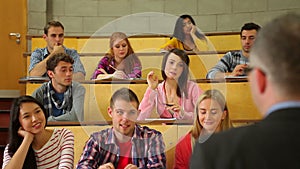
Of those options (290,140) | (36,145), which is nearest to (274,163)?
(290,140)

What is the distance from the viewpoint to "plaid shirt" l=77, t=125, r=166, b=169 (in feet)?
7.99

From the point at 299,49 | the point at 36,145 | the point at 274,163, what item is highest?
the point at 299,49

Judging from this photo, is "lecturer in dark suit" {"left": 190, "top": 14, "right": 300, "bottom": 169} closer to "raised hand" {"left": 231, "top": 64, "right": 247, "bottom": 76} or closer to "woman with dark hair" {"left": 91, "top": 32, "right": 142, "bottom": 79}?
"raised hand" {"left": 231, "top": 64, "right": 247, "bottom": 76}

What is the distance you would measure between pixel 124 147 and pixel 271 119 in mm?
1676

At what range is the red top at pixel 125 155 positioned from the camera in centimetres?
243

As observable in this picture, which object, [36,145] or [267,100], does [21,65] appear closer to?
[36,145]

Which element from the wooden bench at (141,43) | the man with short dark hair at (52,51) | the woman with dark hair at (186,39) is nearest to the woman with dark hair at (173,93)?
the man with short dark hair at (52,51)

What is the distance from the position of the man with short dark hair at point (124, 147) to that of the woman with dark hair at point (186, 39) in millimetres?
1898

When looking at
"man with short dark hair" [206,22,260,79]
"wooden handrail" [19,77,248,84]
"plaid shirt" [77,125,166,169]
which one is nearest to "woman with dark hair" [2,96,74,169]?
"plaid shirt" [77,125,166,169]

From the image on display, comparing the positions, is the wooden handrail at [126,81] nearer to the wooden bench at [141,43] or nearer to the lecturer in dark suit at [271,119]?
the wooden bench at [141,43]

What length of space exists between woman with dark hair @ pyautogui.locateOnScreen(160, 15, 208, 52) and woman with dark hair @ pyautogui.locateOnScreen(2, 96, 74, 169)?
6.25 ft

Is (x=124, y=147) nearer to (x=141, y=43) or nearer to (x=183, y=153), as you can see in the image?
(x=183, y=153)

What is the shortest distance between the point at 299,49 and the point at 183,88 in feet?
7.85

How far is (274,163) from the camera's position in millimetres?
799
